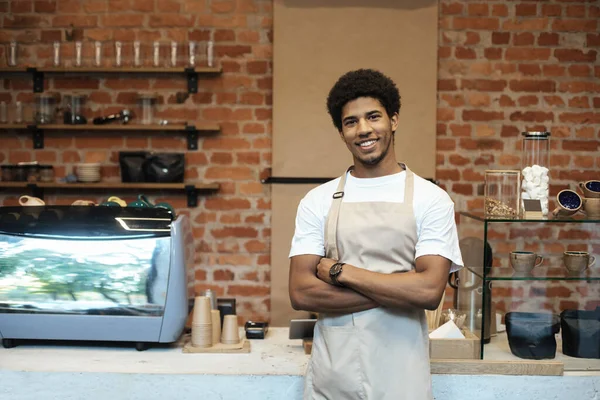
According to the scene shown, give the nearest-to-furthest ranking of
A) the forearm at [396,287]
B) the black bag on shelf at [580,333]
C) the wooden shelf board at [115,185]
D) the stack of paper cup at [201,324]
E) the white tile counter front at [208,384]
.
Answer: the forearm at [396,287] < the white tile counter front at [208,384] < the black bag on shelf at [580,333] < the stack of paper cup at [201,324] < the wooden shelf board at [115,185]

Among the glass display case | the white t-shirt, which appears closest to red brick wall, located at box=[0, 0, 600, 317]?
the glass display case

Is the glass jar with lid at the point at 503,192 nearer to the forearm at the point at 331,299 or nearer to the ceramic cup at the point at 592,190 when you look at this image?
the ceramic cup at the point at 592,190

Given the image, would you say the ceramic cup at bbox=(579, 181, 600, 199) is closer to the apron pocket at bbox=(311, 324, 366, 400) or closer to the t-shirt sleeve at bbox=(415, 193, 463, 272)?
the t-shirt sleeve at bbox=(415, 193, 463, 272)

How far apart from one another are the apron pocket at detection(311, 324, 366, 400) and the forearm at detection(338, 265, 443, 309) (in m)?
0.13

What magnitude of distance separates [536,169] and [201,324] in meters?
1.18

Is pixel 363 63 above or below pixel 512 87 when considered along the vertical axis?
above

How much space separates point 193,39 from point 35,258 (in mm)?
2085

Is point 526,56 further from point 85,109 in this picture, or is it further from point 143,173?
point 85,109

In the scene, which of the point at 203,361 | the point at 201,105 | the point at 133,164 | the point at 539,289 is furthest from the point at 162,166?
the point at 539,289

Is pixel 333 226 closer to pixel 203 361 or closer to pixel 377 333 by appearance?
pixel 377 333

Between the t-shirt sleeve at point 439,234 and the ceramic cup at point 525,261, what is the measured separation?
0.55 m

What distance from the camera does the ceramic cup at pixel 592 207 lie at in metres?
2.35

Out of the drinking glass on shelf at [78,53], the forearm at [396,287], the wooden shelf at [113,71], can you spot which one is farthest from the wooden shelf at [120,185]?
the forearm at [396,287]

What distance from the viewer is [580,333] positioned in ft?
7.64
